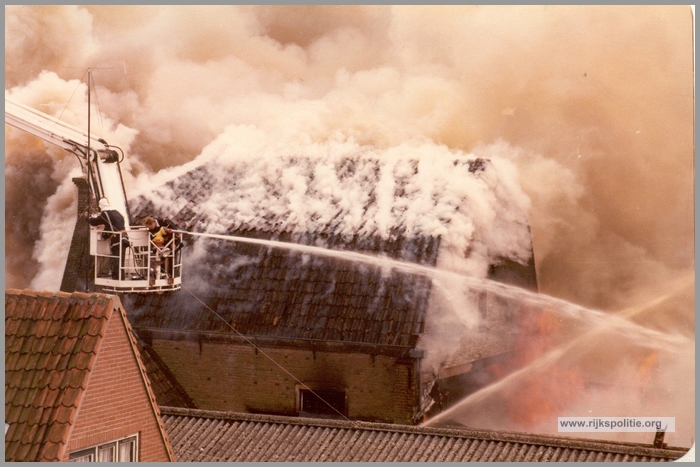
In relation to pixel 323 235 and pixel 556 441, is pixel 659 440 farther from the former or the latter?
pixel 323 235

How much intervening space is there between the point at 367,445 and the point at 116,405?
2579mm

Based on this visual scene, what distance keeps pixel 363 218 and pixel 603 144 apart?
8.73 ft

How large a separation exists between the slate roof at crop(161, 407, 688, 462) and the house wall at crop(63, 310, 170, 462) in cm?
73

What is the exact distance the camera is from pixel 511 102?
1009cm

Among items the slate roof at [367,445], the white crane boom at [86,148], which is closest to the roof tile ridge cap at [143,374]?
the slate roof at [367,445]

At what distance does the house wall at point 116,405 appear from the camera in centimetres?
820

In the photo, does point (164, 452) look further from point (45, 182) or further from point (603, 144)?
point (603, 144)

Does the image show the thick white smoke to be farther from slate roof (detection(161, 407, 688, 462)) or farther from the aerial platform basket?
slate roof (detection(161, 407, 688, 462))

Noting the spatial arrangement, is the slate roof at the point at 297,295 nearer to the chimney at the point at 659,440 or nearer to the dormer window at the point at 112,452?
the dormer window at the point at 112,452

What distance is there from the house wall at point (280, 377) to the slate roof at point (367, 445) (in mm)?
286

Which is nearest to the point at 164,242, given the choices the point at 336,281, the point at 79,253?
the point at 79,253

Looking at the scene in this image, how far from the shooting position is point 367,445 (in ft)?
31.6

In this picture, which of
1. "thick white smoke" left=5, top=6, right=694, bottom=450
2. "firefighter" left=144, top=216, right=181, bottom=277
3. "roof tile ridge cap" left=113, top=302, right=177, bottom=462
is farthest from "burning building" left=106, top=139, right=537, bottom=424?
"roof tile ridge cap" left=113, top=302, right=177, bottom=462

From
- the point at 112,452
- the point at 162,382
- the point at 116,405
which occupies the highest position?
the point at 162,382
